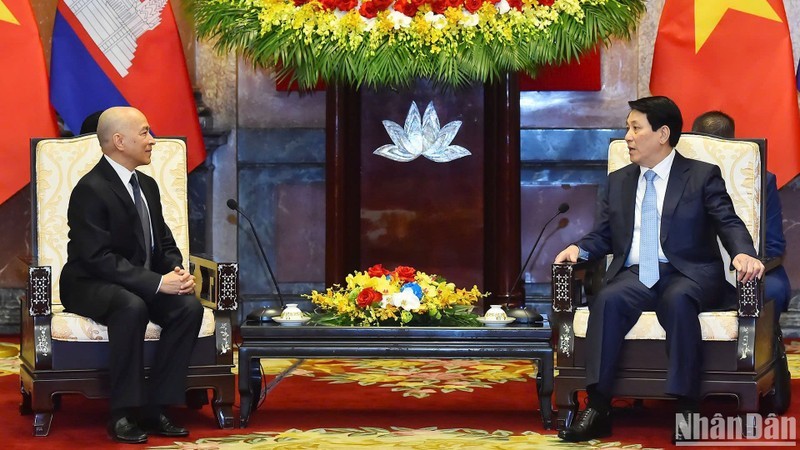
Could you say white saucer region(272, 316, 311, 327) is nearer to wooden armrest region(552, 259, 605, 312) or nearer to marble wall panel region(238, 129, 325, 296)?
wooden armrest region(552, 259, 605, 312)

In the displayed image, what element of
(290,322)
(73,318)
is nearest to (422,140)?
(290,322)

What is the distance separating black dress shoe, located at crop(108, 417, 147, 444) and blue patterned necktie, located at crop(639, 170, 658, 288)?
1.87 m

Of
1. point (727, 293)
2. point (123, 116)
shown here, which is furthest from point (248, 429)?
point (727, 293)

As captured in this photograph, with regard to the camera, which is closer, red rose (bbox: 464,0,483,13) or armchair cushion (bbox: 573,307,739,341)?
armchair cushion (bbox: 573,307,739,341)

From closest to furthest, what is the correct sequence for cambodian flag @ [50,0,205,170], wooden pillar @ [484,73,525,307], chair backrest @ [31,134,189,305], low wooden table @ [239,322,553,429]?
1. low wooden table @ [239,322,553,429]
2. chair backrest @ [31,134,189,305]
3. cambodian flag @ [50,0,205,170]
4. wooden pillar @ [484,73,525,307]

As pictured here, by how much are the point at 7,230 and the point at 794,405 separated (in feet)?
15.3

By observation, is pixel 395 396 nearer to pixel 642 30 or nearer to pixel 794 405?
pixel 794 405

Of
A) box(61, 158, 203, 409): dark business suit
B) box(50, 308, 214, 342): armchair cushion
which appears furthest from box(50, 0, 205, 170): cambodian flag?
box(50, 308, 214, 342): armchair cushion

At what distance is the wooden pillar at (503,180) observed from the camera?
6762 millimetres

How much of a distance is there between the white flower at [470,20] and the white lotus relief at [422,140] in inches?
47.4

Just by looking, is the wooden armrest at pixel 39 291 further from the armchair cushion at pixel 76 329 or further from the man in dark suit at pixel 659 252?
the man in dark suit at pixel 659 252

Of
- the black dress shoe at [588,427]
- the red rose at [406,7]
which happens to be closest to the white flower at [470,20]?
the red rose at [406,7]

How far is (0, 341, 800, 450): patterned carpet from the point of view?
13.9ft

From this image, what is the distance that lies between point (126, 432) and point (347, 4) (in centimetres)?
214
